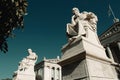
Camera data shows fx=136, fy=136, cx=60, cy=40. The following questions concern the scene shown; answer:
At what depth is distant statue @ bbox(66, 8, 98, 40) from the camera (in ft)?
16.4

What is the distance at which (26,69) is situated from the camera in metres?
13.7

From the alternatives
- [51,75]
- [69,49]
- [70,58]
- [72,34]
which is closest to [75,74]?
[70,58]

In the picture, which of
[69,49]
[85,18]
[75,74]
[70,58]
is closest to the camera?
[75,74]

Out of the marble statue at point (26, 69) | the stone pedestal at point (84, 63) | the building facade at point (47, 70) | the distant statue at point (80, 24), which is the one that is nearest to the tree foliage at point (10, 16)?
the distant statue at point (80, 24)

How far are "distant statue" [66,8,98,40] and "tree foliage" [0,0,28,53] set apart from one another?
322cm

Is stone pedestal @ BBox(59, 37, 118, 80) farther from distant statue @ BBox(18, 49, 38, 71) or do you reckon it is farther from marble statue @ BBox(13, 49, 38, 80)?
distant statue @ BBox(18, 49, 38, 71)

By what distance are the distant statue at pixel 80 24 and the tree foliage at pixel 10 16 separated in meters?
3.22

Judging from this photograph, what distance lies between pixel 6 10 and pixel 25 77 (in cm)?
809

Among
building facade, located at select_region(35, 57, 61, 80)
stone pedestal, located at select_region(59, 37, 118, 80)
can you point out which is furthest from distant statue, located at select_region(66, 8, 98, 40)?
building facade, located at select_region(35, 57, 61, 80)

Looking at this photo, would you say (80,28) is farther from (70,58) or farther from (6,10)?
(6,10)

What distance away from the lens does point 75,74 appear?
4.20 metres

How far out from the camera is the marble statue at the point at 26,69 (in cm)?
1296

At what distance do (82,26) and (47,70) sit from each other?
43613 millimetres

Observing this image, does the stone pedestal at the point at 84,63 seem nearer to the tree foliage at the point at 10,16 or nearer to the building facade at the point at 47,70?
the tree foliage at the point at 10,16
